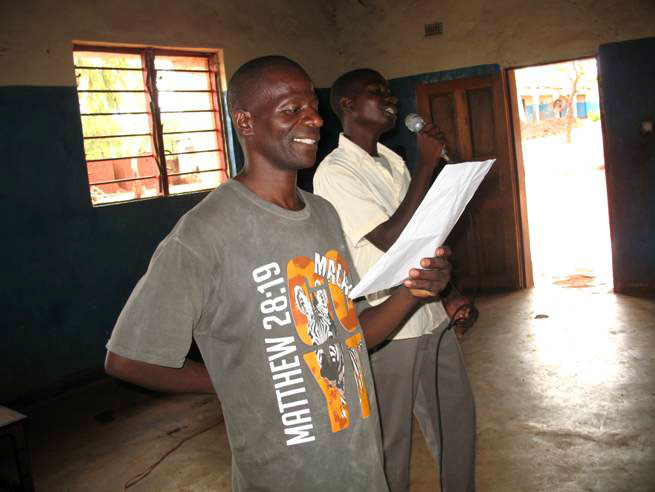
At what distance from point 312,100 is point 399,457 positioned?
1.22 meters

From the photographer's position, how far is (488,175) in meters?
5.84

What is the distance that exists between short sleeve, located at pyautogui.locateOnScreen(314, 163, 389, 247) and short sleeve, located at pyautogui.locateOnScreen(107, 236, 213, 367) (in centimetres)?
86

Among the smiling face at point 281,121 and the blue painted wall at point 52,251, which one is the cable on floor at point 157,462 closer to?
the blue painted wall at point 52,251

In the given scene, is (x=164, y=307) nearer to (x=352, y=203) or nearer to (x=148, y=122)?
(x=352, y=203)

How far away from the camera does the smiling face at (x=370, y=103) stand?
6.88 ft

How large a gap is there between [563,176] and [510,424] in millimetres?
12840

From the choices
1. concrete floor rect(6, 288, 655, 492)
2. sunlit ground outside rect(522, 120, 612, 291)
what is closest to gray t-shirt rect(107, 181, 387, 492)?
concrete floor rect(6, 288, 655, 492)

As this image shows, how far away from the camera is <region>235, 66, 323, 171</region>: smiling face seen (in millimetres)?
1243

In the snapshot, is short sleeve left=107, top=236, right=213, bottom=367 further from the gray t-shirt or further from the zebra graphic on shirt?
the zebra graphic on shirt

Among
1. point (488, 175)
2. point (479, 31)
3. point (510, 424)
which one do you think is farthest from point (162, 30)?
point (510, 424)

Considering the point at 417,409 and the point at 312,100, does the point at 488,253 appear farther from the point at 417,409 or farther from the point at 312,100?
the point at 312,100

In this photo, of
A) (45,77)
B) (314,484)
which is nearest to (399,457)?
(314,484)

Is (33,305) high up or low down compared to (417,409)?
up

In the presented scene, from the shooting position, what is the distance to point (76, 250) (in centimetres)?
438
